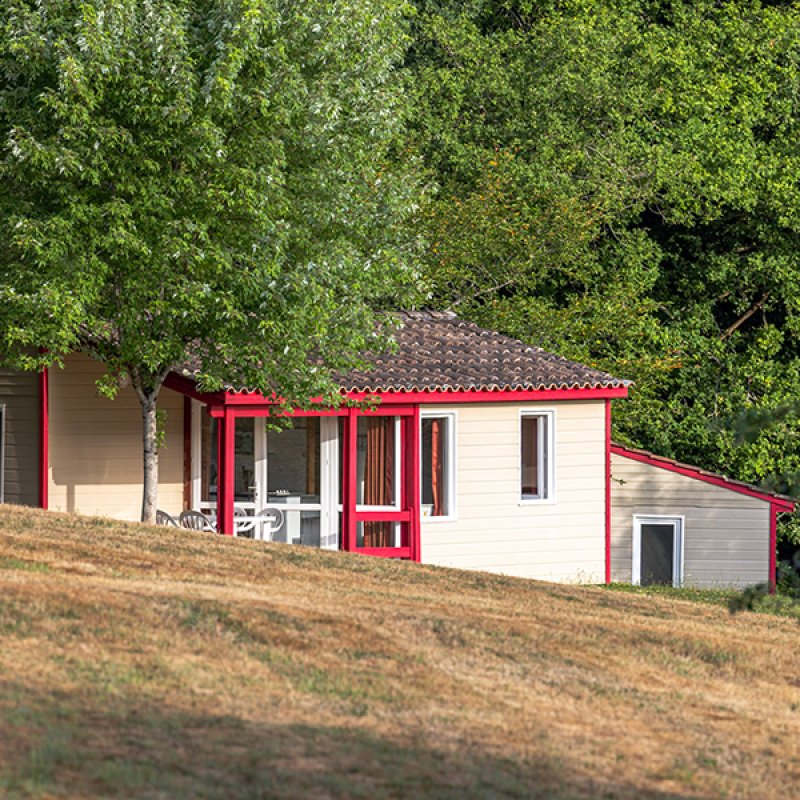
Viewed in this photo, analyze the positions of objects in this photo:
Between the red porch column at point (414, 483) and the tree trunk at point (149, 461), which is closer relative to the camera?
the tree trunk at point (149, 461)

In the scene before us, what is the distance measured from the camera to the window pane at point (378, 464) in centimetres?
2136

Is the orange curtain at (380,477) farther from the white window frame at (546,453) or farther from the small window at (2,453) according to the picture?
the small window at (2,453)

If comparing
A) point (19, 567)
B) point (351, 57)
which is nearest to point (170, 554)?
point (19, 567)

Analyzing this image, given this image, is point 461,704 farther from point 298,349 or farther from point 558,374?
point 558,374

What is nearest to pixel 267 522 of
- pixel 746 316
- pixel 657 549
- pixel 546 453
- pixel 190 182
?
pixel 546 453

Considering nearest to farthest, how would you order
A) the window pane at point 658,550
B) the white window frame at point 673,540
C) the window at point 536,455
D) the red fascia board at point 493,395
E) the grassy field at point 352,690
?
1. the grassy field at point 352,690
2. the red fascia board at point 493,395
3. the window at point 536,455
4. the white window frame at point 673,540
5. the window pane at point 658,550

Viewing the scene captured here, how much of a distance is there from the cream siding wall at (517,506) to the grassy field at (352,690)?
828 centimetres

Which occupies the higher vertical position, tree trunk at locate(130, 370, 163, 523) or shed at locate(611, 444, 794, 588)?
tree trunk at locate(130, 370, 163, 523)

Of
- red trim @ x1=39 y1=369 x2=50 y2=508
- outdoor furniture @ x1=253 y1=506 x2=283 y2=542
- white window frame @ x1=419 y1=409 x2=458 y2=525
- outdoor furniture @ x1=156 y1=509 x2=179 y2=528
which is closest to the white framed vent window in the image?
white window frame @ x1=419 y1=409 x2=458 y2=525

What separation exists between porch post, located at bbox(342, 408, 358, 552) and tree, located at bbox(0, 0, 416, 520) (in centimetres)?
151

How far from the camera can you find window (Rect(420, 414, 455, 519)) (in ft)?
70.3

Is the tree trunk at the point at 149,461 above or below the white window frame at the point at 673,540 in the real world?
above

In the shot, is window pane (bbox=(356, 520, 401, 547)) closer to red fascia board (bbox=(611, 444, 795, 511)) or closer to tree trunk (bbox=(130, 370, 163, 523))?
tree trunk (bbox=(130, 370, 163, 523))

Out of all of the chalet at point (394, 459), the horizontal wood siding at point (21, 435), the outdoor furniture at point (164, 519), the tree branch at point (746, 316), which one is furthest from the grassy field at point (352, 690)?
the tree branch at point (746, 316)
